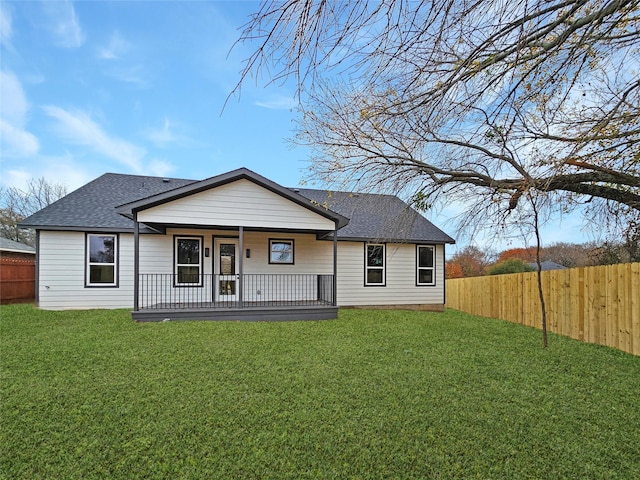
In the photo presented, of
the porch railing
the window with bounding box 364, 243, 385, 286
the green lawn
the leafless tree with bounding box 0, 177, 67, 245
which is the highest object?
the leafless tree with bounding box 0, 177, 67, 245

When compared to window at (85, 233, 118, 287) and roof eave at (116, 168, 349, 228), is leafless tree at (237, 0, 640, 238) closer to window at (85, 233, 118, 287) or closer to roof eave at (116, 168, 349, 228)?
roof eave at (116, 168, 349, 228)

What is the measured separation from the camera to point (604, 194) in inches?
211

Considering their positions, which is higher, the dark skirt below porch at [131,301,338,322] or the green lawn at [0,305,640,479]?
the dark skirt below porch at [131,301,338,322]

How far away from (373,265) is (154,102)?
27.9 ft

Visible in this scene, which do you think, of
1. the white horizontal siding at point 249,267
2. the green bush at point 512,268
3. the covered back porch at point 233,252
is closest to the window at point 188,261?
the covered back porch at point 233,252

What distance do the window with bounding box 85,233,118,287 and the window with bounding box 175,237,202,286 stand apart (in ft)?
5.91

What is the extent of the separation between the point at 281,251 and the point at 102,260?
537 cm

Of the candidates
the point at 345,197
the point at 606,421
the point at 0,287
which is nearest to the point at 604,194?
the point at 606,421

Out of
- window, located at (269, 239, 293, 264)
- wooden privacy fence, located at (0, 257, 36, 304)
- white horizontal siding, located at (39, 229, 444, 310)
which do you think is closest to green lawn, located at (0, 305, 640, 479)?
white horizontal siding, located at (39, 229, 444, 310)

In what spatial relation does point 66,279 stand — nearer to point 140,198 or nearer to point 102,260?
point 102,260

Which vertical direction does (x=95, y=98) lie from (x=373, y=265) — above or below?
above

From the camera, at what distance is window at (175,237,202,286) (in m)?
10.1

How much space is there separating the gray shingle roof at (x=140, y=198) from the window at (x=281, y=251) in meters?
1.78

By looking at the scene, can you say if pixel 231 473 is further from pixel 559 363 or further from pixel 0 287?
pixel 0 287
